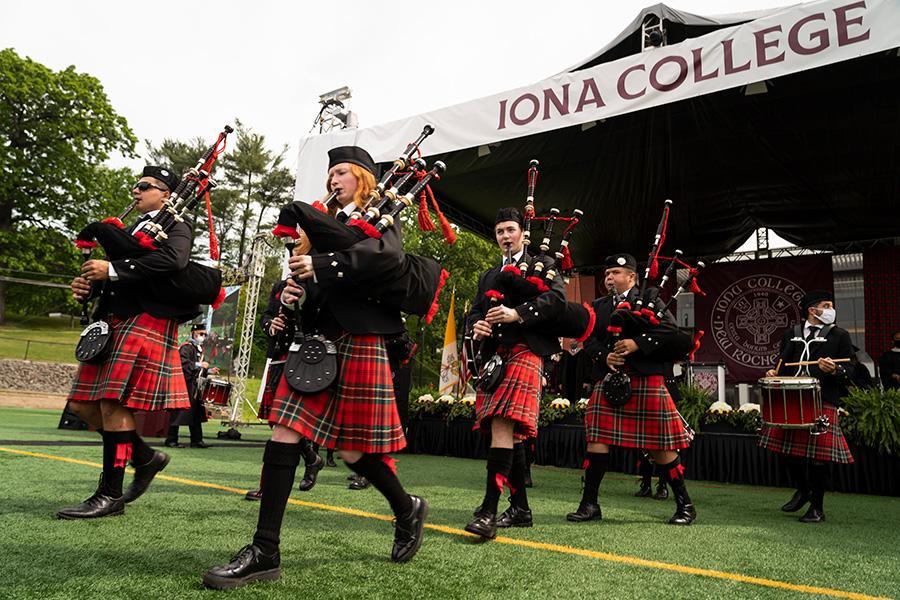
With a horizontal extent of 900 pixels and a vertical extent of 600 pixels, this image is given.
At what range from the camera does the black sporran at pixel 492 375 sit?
9.73ft

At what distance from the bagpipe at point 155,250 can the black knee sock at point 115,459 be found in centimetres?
38

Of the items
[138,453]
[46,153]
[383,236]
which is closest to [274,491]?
[383,236]

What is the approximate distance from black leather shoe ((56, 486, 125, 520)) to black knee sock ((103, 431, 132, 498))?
0.09 feet

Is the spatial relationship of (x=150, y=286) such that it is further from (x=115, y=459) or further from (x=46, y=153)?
(x=46, y=153)

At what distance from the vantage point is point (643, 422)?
3.54 metres

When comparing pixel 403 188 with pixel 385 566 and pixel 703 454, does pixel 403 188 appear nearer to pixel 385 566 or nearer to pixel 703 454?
pixel 385 566

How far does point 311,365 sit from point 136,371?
1.24 m

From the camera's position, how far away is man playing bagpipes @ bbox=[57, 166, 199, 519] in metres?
2.71

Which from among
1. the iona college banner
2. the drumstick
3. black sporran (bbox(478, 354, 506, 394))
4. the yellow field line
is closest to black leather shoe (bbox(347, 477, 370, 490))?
the yellow field line

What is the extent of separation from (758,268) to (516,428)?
392 inches

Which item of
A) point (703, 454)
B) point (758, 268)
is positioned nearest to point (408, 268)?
point (703, 454)

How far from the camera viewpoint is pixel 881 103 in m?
6.52

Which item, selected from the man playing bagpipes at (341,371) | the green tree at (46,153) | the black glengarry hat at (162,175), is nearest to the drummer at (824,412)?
the man playing bagpipes at (341,371)

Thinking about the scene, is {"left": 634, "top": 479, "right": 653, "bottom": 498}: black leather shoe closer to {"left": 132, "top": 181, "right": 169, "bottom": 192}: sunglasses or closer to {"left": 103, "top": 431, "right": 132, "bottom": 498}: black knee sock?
{"left": 103, "top": 431, "right": 132, "bottom": 498}: black knee sock
